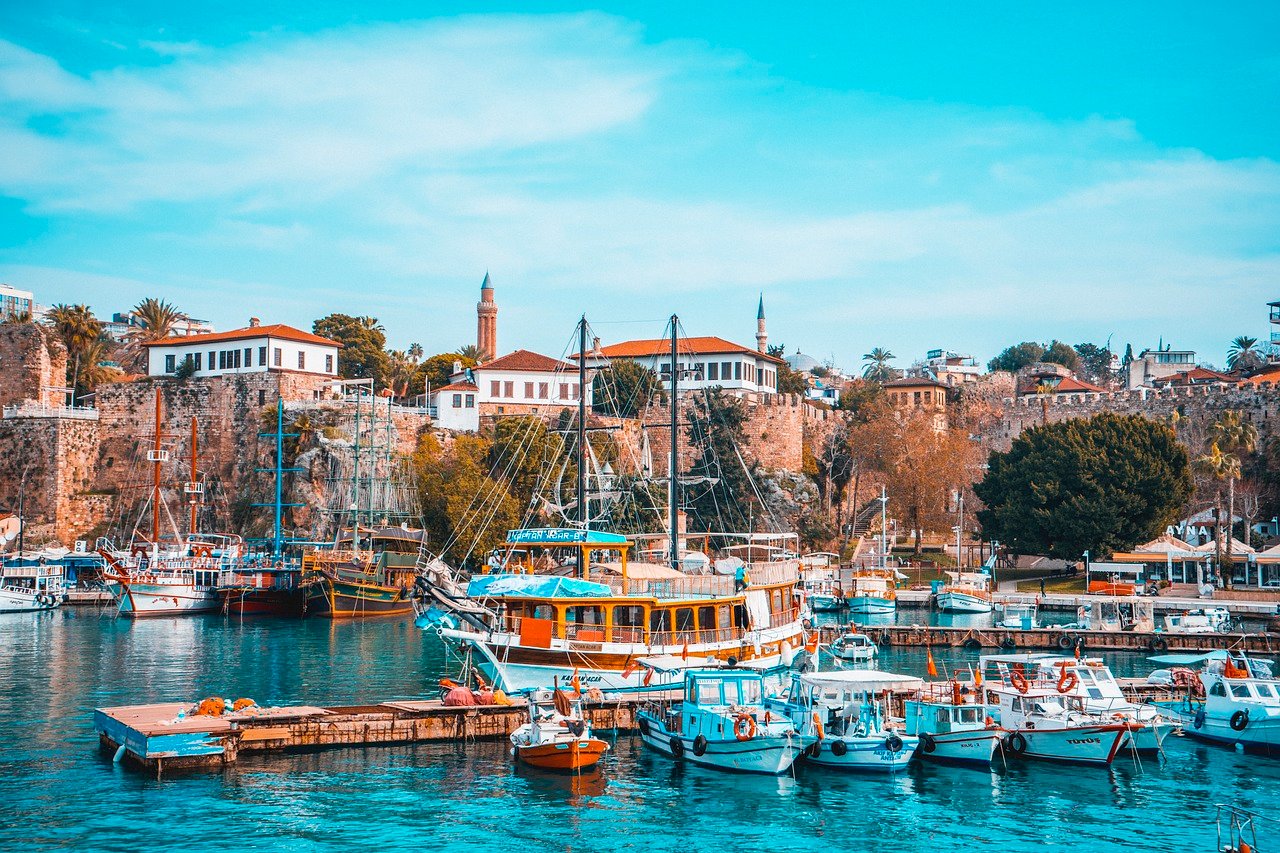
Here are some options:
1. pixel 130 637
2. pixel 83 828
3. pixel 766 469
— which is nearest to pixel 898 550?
pixel 766 469

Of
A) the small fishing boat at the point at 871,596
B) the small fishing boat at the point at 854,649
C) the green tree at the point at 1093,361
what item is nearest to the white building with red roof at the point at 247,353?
the small fishing boat at the point at 871,596

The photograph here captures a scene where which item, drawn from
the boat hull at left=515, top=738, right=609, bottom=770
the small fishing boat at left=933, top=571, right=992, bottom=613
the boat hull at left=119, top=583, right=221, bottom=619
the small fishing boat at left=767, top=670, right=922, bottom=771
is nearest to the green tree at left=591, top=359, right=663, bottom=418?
the small fishing boat at left=933, top=571, right=992, bottom=613

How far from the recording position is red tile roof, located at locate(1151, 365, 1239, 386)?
98.3m

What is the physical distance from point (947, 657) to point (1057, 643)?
583 cm

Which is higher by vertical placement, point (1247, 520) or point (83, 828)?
point (1247, 520)

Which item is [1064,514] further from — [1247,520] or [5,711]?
[5,711]

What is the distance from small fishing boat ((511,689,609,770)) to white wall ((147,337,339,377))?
5704cm

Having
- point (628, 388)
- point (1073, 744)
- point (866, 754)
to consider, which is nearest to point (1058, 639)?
point (1073, 744)

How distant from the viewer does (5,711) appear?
114 ft

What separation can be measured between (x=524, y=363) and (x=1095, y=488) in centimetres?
3909

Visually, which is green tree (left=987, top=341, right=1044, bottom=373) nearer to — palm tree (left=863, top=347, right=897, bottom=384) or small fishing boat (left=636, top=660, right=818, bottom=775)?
palm tree (left=863, top=347, right=897, bottom=384)

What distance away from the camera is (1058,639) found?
51.2 m

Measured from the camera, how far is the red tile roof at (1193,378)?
98.3m

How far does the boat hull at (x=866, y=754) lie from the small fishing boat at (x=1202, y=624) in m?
26.7
